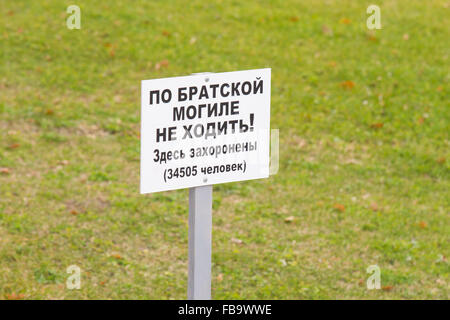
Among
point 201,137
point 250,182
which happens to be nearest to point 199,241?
point 201,137

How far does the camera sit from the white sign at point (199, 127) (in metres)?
3.21

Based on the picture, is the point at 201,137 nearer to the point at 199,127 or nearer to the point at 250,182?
the point at 199,127

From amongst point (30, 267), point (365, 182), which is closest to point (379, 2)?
point (365, 182)

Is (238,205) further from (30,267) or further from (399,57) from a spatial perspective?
(399,57)

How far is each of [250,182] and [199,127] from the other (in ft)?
12.9

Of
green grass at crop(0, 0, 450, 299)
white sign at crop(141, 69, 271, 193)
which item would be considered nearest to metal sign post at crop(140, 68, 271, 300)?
white sign at crop(141, 69, 271, 193)

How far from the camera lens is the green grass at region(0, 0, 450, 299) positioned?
573cm

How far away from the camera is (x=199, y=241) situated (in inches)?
131

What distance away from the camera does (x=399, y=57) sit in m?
9.58

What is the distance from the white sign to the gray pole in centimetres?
8

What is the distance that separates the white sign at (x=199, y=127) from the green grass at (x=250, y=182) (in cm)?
230

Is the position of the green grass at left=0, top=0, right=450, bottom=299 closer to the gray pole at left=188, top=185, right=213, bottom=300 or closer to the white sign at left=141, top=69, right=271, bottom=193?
the gray pole at left=188, top=185, right=213, bottom=300

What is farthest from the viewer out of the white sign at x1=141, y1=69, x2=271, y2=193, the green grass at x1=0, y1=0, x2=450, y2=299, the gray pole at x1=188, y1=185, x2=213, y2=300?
the green grass at x1=0, y1=0, x2=450, y2=299

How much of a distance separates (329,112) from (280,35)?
6.78 ft
